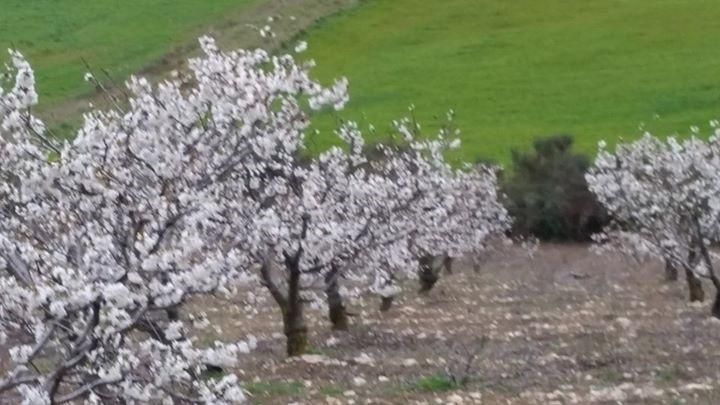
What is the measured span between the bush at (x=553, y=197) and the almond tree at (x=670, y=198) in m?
9.47

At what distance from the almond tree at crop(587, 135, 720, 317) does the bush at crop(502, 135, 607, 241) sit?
9.47 meters

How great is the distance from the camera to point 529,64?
164ft

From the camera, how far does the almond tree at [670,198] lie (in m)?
17.5

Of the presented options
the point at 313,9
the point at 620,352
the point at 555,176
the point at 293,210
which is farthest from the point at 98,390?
the point at 313,9

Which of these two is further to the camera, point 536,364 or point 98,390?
point 536,364

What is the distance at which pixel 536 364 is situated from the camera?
14250 mm

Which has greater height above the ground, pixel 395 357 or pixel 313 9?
pixel 313 9

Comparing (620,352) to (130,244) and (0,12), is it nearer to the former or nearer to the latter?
(130,244)

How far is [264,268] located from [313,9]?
42.9m

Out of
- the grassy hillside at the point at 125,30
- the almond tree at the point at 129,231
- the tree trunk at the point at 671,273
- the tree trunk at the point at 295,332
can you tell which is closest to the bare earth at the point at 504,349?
the tree trunk at the point at 295,332

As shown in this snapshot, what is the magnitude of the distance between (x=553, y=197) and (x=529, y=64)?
15.6m

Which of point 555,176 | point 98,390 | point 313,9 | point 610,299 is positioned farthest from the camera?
point 313,9

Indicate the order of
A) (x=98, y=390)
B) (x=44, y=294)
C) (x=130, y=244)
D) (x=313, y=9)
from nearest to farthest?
(x=44, y=294) < (x=98, y=390) < (x=130, y=244) < (x=313, y=9)

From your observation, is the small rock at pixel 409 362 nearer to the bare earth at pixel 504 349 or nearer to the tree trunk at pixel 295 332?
the bare earth at pixel 504 349
